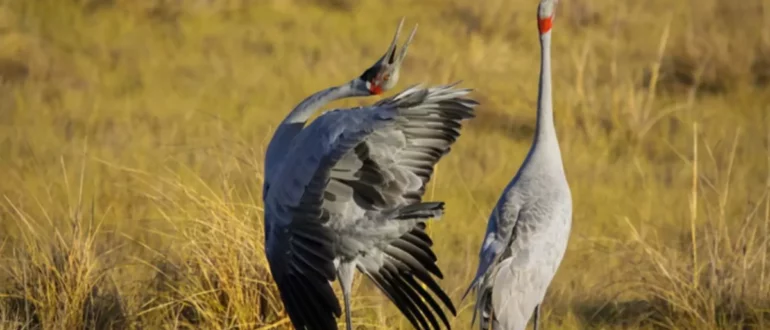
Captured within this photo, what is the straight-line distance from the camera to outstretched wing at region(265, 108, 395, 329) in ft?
17.8

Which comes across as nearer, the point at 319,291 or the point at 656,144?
the point at 319,291

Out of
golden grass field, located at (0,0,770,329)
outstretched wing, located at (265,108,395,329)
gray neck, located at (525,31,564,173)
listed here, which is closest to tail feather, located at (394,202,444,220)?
outstretched wing, located at (265,108,395,329)

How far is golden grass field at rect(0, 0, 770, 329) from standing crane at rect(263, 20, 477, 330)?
1.94 ft

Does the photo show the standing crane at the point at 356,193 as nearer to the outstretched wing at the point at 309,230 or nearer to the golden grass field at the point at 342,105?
the outstretched wing at the point at 309,230

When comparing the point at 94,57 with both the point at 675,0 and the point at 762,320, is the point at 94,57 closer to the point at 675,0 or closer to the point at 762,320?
the point at 675,0

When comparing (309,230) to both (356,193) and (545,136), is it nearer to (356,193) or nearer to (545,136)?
(356,193)

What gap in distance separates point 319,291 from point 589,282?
2.62 meters

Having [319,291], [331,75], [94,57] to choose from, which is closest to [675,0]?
[331,75]

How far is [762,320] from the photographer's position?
675 cm

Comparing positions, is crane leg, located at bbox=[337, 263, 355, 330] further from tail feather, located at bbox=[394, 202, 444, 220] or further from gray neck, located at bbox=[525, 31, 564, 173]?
gray neck, located at bbox=[525, 31, 564, 173]

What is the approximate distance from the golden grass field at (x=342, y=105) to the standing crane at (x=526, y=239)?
2.55ft

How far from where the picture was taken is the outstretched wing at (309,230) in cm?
542

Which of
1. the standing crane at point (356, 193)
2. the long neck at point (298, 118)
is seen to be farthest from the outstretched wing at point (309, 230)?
the long neck at point (298, 118)

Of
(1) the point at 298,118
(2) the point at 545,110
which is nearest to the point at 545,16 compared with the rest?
(2) the point at 545,110
